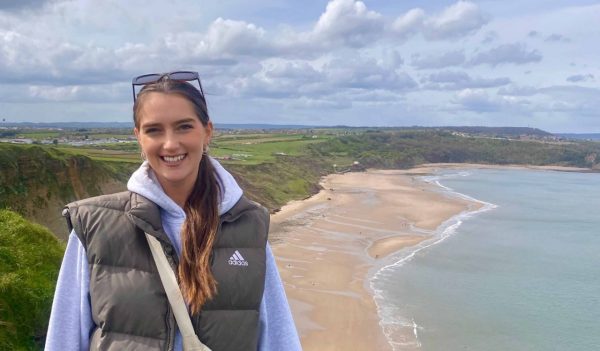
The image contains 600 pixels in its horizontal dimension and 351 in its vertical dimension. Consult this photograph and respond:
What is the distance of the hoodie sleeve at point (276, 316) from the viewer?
2361 millimetres

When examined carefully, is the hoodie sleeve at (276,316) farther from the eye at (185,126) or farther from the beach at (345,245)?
the beach at (345,245)

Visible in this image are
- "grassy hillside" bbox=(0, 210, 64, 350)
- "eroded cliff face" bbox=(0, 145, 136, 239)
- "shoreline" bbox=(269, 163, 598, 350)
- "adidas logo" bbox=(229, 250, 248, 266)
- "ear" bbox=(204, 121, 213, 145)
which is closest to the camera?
"adidas logo" bbox=(229, 250, 248, 266)

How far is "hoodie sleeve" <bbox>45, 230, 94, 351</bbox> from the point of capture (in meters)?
2.02

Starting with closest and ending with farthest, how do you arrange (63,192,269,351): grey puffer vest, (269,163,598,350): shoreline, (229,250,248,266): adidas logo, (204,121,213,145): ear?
(63,192,269,351): grey puffer vest
(229,250,248,266): adidas logo
(204,121,213,145): ear
(269,163,598,350): shoreline

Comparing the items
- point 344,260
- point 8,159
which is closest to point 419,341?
point 344,260

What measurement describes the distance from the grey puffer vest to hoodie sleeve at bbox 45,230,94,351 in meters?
0.04

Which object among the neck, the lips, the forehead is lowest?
the neck

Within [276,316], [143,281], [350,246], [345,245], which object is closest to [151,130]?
[143,281]

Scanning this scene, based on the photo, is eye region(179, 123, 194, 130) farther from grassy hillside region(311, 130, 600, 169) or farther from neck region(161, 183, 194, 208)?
grassy hillside region(311, 130, 600, 169)

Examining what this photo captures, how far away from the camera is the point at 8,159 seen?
19656 mm

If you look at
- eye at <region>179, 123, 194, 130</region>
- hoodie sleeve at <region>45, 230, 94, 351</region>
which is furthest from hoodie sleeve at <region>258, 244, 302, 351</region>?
hoodie sleeve at <region>45, 230, 94, 351</region>

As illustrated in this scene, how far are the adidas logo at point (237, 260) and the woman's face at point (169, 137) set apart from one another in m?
0.39

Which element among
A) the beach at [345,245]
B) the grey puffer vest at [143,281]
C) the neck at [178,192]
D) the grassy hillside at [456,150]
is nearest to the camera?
the grey puffer vest at [143,281]

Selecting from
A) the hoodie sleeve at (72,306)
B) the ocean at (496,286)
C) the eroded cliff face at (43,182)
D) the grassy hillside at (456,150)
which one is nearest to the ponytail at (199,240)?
the hoodie sleeve at (72,306)
